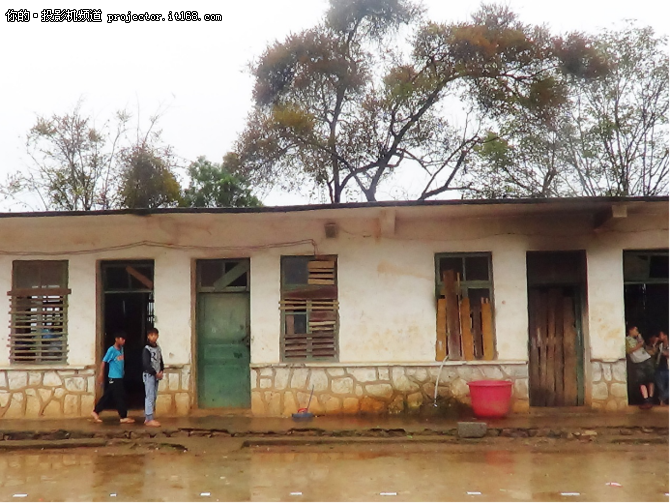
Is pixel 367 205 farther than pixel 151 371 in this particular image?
No

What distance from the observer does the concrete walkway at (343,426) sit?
9742 mm

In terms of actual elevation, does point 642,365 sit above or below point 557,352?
below

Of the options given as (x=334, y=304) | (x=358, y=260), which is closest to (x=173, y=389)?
(x=334, y=304)

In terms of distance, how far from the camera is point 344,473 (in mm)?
7984

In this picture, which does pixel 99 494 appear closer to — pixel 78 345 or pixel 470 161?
pixel 78 345

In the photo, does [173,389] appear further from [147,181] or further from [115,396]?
[147,181]

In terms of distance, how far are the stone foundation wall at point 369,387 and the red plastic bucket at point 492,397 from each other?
602mm

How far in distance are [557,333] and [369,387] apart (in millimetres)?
3224

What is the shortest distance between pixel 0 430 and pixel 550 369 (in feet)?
27.4

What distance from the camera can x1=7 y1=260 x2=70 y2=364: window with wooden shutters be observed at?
1142cm

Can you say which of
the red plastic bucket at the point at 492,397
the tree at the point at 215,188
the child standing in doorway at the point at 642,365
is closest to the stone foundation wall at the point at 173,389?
the red plastic bucket at the point at 492,397

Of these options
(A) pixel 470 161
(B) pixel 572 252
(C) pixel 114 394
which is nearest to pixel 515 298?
(B) pixel 572 252

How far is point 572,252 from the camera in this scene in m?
11.6

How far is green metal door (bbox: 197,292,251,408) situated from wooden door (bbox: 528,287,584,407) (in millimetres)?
4656
